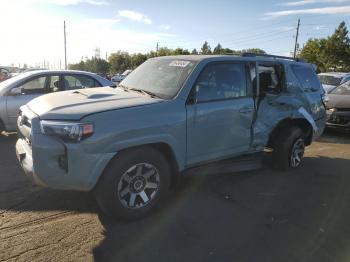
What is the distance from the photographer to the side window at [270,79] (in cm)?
549

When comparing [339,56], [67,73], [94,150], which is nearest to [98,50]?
[339,56]

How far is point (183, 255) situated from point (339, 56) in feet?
142

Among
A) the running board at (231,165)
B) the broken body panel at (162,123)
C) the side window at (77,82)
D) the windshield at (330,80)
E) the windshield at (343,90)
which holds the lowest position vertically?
the running board at (231,165)

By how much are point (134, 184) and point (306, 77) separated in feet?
13.3

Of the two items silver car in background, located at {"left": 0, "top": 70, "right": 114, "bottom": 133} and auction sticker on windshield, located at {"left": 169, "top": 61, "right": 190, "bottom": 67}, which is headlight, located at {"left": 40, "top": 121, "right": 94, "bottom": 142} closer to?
auction sticker on windshield, located at {"left": 169, "top": 61, "right": 190, "bottom": 67}

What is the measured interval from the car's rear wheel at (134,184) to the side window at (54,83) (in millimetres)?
4817

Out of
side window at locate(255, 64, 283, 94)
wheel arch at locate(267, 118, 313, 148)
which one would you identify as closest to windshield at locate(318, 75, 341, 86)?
wheel arch at locate(267, 118, 313, 148)

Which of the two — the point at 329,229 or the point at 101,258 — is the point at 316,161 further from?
the point at 101,258

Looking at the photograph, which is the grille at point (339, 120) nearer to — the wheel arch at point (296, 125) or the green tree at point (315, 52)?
the wheel arch at point (296, 125)

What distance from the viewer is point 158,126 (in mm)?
3961

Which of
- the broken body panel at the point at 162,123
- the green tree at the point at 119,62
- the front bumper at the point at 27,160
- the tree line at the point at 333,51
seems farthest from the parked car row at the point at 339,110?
the green tree at the point at 119,62

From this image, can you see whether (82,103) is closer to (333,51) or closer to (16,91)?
(16,91)

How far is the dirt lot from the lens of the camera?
3422 mm

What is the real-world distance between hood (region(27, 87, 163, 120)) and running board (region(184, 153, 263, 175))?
1.16 m
